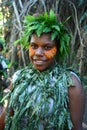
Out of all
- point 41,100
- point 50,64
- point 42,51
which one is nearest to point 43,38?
point 42,51

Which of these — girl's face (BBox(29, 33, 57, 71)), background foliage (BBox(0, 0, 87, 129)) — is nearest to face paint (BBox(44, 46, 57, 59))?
girl's face (BBox(29, 33, 57, 71))

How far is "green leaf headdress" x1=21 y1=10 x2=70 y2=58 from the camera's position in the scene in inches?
96.0

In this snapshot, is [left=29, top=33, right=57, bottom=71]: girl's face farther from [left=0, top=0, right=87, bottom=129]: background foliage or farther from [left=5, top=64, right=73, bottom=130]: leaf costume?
[left=0, top=0, right=87, bottom=129]: background foliage

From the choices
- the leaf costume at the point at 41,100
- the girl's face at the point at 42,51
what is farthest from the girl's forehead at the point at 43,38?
the leaf costume at the point at 41,100

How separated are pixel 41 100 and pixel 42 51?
33cm

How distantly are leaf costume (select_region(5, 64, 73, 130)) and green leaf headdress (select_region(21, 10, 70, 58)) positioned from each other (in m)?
0.16

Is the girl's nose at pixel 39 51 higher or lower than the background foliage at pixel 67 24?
higher

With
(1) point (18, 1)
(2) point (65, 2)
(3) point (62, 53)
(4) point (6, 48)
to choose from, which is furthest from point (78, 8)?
(3) point (62, 53)

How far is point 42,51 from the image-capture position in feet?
7.90

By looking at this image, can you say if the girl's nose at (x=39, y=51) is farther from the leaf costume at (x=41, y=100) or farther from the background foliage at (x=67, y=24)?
the background foliage at (x=67, y=24)

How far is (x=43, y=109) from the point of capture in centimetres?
237

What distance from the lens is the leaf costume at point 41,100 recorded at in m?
2.37

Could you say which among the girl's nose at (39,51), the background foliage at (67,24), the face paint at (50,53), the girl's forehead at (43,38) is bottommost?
the background foliage at (67,24)

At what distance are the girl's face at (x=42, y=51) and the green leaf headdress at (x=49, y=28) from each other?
1.4 inches
